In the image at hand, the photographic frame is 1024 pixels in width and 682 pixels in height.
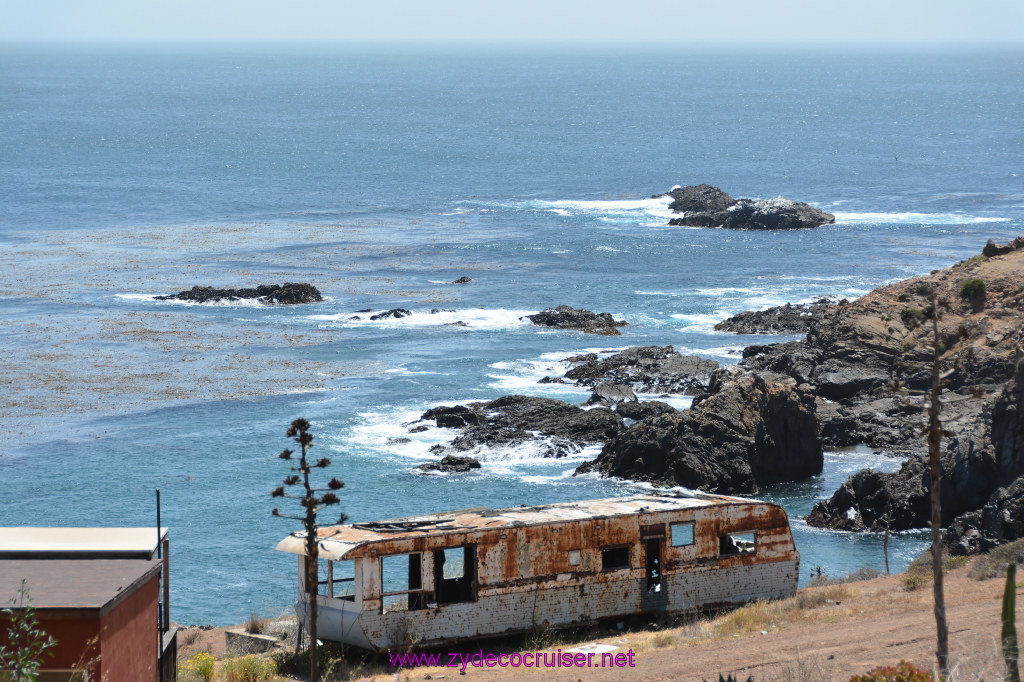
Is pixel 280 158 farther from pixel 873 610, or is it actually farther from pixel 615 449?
pixel 873 610

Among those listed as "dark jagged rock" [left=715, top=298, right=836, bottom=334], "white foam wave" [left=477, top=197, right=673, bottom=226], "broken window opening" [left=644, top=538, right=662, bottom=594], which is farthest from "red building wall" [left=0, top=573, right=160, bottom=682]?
"white foam wave" [left=477, top=197, right=673, bottom=226]

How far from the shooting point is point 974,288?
5619 cm

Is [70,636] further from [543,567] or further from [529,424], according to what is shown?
[529,424]

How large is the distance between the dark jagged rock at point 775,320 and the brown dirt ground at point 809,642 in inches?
1494

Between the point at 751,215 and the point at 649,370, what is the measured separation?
155 ft

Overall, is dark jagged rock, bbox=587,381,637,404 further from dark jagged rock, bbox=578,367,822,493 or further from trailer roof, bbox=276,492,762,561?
trailer roof, bbox=276,492,762,561

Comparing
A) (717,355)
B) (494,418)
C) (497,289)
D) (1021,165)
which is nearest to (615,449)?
(494,418)

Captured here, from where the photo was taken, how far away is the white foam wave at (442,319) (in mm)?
68562

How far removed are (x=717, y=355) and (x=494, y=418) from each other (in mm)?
14577

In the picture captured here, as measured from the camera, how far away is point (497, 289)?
3066 inches

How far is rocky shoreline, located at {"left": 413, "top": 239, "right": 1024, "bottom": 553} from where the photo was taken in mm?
38562

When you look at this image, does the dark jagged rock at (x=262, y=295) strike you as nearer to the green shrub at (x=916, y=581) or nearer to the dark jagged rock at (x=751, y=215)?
the dark jagged rock at (x=751, y=215)

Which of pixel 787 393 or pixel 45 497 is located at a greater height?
pixel 787 393

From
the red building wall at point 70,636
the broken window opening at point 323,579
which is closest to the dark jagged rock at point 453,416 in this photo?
the broken window opening at point 323,579
